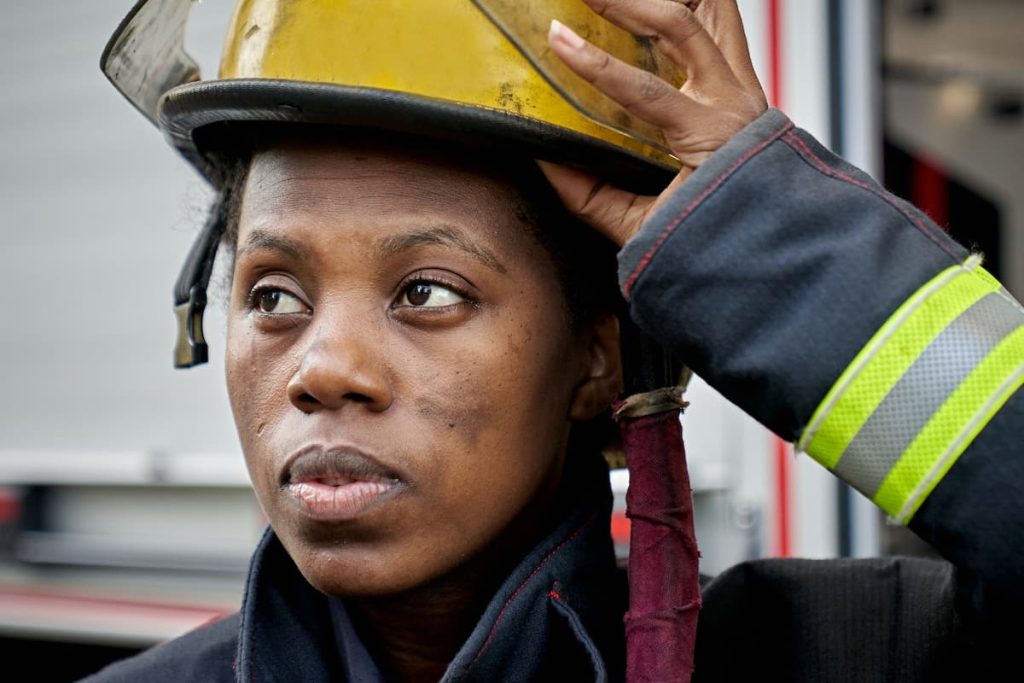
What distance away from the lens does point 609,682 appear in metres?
1.60

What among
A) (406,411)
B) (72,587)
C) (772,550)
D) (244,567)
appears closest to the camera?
(406,411)

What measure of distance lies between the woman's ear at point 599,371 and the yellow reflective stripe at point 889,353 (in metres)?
0.49

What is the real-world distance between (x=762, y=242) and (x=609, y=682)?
0.66m

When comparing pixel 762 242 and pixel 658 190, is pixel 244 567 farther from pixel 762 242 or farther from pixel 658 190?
pixel 762 242

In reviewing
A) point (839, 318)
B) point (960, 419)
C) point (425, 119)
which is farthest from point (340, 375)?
point (960, 419)

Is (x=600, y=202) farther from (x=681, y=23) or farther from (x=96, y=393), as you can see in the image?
(x=96, y=393)

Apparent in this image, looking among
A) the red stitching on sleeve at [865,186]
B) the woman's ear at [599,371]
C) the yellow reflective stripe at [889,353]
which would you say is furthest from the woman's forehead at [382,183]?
the yellow reflective stripe at [889,353]

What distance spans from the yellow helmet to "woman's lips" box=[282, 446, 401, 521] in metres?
0.40

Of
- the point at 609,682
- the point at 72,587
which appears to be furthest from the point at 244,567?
the point at 609,682

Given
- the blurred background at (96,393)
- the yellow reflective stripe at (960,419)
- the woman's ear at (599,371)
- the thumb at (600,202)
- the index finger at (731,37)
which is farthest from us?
the blurred background at (96,393)

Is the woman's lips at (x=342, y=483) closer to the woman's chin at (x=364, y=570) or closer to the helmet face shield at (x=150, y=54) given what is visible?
the woman's chin at (x=364, y=570)

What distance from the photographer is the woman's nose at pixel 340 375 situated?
4.66ft

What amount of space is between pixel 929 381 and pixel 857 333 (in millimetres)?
87

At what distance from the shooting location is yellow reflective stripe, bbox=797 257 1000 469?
1.23 metres
